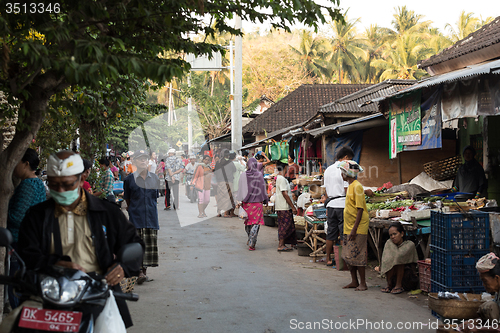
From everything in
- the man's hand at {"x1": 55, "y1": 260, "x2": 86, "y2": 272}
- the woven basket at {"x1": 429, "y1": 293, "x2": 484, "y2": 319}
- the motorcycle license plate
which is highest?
the man's hand at {"x1": 55, "y1": 260, "x2": 86, "y2": 272}

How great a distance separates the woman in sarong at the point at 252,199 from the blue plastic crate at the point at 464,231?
5.13 m

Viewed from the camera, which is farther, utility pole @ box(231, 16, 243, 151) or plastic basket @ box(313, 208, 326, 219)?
utility pole @ box(231, 16, 243, 151)

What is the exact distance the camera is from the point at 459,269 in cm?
606

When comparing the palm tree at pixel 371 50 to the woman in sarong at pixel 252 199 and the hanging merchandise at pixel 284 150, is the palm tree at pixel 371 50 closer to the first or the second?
the hanging merchandise at pixel 284 150

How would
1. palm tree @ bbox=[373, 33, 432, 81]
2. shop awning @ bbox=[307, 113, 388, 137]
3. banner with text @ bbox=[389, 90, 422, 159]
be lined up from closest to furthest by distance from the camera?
banner with text @ bbox=[389, 90, 422, 159], shop awning @ bbox=[307, 113, 388, 137], palm tree @ bbox=[373, 33, 432, 81]

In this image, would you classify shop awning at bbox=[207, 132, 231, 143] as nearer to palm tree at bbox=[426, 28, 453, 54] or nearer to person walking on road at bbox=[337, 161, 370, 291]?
palm tree at bbox=[426, 28, 453, 54]

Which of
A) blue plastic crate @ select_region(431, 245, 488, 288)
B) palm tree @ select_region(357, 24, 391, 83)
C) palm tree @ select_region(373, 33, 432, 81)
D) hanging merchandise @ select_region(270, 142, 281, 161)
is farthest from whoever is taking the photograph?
palm tree @ select_region(357, 24, 391, 83)

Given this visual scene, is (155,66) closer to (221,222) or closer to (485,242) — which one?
(485,242)

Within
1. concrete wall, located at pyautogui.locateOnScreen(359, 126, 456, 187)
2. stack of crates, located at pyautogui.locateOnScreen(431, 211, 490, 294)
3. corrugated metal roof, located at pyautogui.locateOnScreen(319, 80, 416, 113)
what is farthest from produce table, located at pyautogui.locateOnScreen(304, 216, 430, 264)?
corrugated metal roof, located at pyautogui.locateOnScreen(319, 80, 416, 113)

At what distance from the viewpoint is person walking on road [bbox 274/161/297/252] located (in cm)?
1066

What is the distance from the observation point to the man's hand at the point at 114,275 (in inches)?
121

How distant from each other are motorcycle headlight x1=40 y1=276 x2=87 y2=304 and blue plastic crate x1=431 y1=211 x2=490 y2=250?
4738mm

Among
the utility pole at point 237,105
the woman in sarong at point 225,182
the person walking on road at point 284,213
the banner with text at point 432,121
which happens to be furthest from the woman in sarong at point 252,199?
the utility pole at point 237,105

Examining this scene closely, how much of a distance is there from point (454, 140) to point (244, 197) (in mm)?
5629
